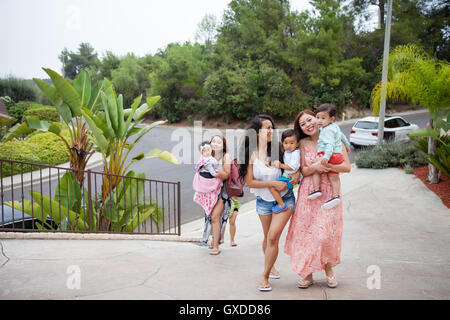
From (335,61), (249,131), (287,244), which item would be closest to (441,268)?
(287,244)

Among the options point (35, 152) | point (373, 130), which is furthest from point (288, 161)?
point (35, 152)

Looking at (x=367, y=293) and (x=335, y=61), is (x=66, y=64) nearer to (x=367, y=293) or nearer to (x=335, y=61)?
(x=335, y=61)

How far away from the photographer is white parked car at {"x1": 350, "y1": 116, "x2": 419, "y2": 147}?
1559cm

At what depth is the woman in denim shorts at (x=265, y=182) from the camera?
3838 millimetres

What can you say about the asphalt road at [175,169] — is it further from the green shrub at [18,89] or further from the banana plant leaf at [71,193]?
the green shrub at [18,89]

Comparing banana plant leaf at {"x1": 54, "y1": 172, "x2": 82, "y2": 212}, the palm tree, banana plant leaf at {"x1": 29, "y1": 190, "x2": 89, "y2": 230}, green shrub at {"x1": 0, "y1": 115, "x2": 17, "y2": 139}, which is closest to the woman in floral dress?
banana plant leaf at {"x1": 29, "y1": 190, "x2": 89, "y2": 230}

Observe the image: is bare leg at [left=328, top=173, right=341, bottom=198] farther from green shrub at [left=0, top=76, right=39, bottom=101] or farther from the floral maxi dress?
green shrub at [left=0, top=76, right=39, bottom=101]

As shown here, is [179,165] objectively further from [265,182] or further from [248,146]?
[265,182]

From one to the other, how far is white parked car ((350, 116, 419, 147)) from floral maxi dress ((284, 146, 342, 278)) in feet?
41.5

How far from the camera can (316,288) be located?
3.92 meters

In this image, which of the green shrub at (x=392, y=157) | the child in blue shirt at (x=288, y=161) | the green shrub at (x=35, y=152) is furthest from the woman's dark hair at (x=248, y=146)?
the green shrub at (x=35, y=152)

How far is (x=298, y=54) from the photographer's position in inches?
1152

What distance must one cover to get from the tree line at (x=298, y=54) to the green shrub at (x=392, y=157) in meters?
16.3

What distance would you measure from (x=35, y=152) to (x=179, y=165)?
258 inches
